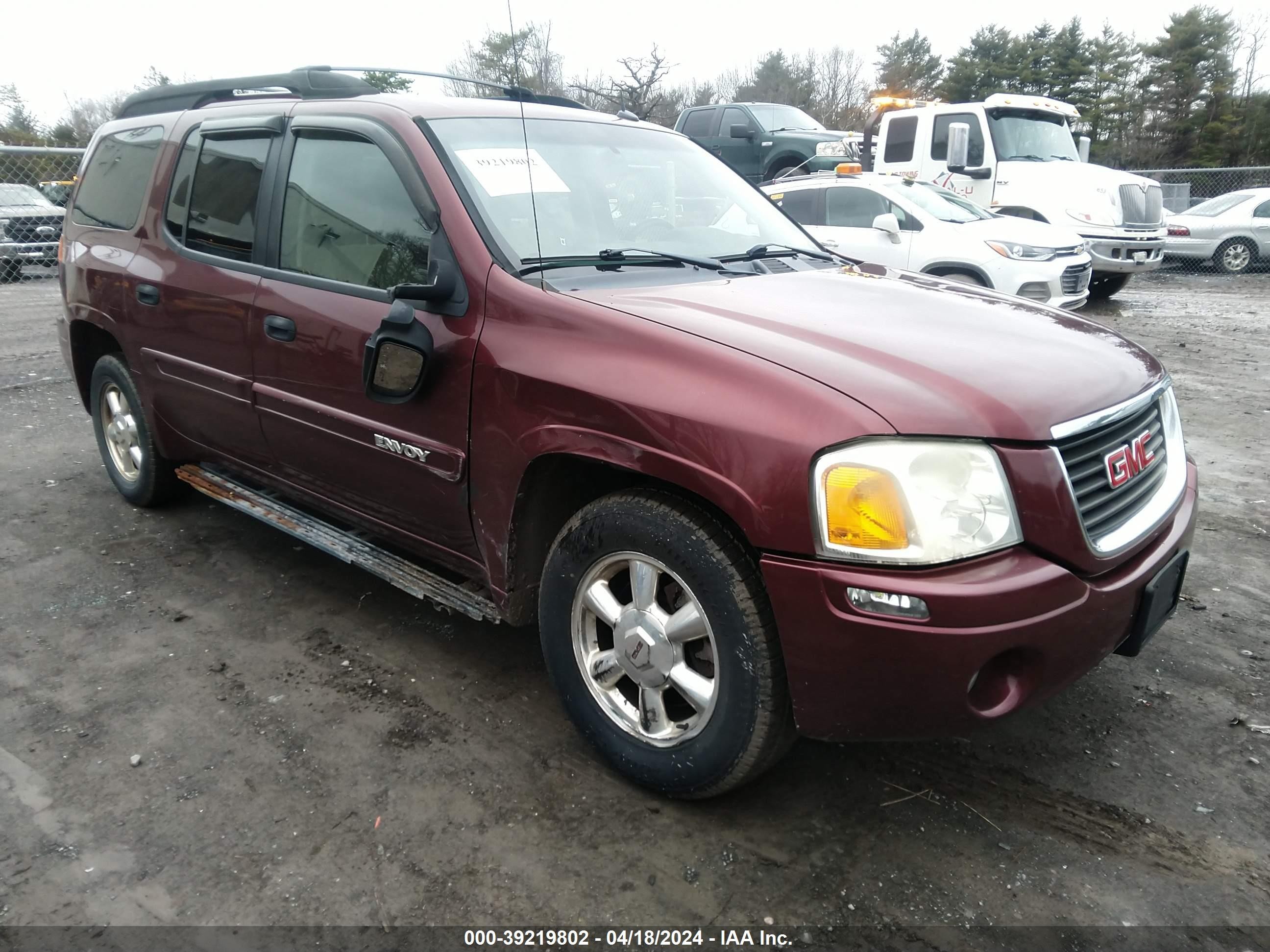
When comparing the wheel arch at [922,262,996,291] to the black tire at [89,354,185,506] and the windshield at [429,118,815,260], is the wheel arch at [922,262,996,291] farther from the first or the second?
the black tire at [89,354,185,506]

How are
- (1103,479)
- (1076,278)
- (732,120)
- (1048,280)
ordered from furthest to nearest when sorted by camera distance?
(732,120) → (1076,278) → (1048,280) → (1103,479)

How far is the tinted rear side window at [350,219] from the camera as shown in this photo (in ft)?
9.29

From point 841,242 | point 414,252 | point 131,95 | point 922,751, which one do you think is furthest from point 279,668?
point 841,242

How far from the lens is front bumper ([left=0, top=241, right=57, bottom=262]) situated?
1309 centimetres

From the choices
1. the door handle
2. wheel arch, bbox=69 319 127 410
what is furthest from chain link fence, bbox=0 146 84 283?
the door handle

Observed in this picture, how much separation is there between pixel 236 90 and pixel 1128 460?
12.1 feet

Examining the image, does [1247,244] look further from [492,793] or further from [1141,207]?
[492,793]

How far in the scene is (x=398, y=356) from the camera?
2693 mm

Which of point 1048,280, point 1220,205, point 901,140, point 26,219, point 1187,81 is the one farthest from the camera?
point 1187,81

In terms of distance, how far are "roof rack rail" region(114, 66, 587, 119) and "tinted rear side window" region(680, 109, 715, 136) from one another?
38.6 ft

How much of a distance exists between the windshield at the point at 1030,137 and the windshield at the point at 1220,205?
5029mm

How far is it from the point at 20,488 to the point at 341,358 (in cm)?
313

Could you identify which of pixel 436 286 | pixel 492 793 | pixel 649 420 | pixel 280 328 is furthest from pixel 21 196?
pixel 649 420

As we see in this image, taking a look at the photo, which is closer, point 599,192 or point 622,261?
point 622,261
